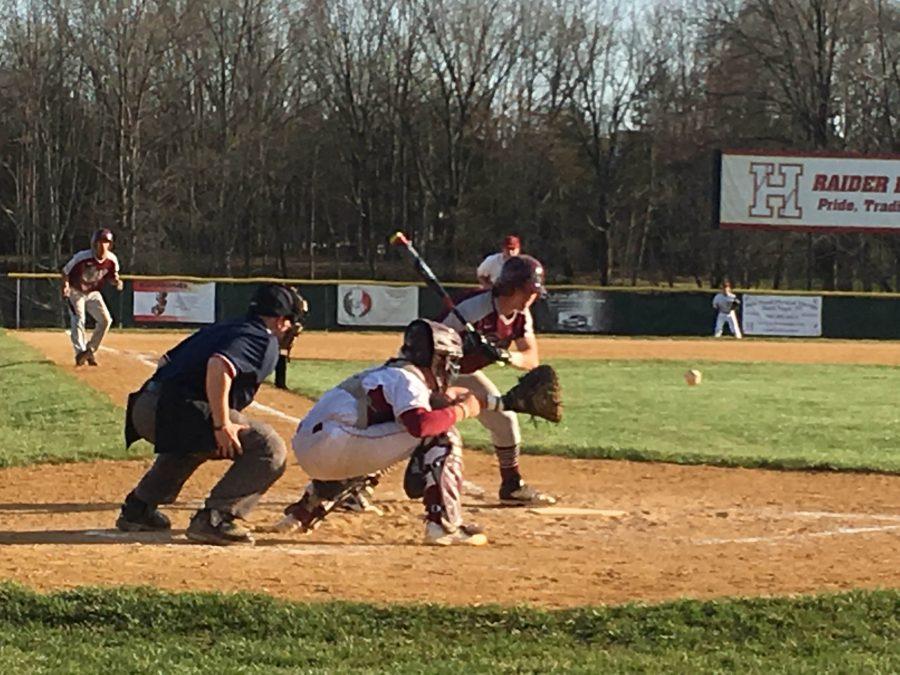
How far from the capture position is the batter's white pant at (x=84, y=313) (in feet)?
Answer: 60.6

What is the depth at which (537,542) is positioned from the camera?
762 centimetres

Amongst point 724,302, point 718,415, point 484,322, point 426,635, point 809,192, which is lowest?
point 718,415

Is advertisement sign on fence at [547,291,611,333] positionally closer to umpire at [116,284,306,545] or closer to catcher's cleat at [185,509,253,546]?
umpire at [116,284,306,545]

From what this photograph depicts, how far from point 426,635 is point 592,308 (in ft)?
107

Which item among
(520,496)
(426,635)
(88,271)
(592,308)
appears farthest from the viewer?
(592,308)

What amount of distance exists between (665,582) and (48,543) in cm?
309

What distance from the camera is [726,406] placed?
54.6ft

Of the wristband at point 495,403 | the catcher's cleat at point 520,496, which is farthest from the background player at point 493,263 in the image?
the wristband at point 495,403

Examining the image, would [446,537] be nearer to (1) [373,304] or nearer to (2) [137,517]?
(2) [137,517]

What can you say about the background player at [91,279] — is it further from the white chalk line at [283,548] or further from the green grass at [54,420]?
the white chalk line at [283,548]

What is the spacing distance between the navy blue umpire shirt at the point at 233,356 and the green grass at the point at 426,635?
174 cm

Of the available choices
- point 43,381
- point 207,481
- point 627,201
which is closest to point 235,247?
point 627,201

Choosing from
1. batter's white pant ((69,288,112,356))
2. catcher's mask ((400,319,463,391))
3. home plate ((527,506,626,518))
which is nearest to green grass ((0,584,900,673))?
catcher's mask ((400,319,463,391))

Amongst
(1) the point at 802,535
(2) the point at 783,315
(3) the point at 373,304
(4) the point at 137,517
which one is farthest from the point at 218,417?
(2) the point at 783,315
